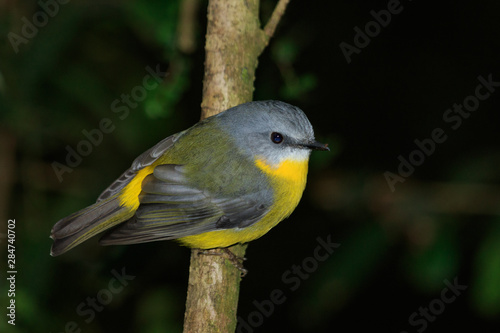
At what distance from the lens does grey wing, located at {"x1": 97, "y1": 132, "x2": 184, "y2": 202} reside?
3760mm

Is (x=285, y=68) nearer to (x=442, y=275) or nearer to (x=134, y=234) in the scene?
(x=134, y=234)

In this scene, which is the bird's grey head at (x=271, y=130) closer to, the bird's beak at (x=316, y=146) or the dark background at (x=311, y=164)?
the bird's beak at (x=316, y=146)

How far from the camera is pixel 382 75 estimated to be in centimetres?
545

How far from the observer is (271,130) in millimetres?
3547

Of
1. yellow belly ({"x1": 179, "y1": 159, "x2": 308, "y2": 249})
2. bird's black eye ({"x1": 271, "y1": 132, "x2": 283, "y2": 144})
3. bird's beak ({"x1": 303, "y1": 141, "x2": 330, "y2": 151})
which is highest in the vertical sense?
bird's black eye ({"x1": 271, "y1": 132, "x2": 283, "y2": 144})

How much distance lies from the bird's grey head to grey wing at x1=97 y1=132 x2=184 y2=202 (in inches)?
18.3

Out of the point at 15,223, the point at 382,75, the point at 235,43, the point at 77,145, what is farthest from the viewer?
the point at 382,75

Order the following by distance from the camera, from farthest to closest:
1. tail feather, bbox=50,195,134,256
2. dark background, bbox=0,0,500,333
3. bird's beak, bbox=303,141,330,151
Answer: dark background, bbox=0,0,500,333
tail feather, bbox=50,195,134,256
bird's beak, bbox=303,141,330,151

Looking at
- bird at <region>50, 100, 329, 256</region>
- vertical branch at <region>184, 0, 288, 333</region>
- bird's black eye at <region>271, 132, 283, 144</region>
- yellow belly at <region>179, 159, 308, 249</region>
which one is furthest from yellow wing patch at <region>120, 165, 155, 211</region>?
bird's black eye at <region>271, 132, 283, 144</region>

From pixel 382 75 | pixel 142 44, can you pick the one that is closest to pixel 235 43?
pixel 142 44

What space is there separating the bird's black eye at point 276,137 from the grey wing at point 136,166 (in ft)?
2.40

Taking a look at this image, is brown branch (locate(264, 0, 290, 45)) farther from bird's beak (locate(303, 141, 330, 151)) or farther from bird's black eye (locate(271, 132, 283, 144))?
bird's beak (locate(303, 141, 330, 151))

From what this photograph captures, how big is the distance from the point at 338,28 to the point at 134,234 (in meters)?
2.92

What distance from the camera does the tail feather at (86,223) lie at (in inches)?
141
